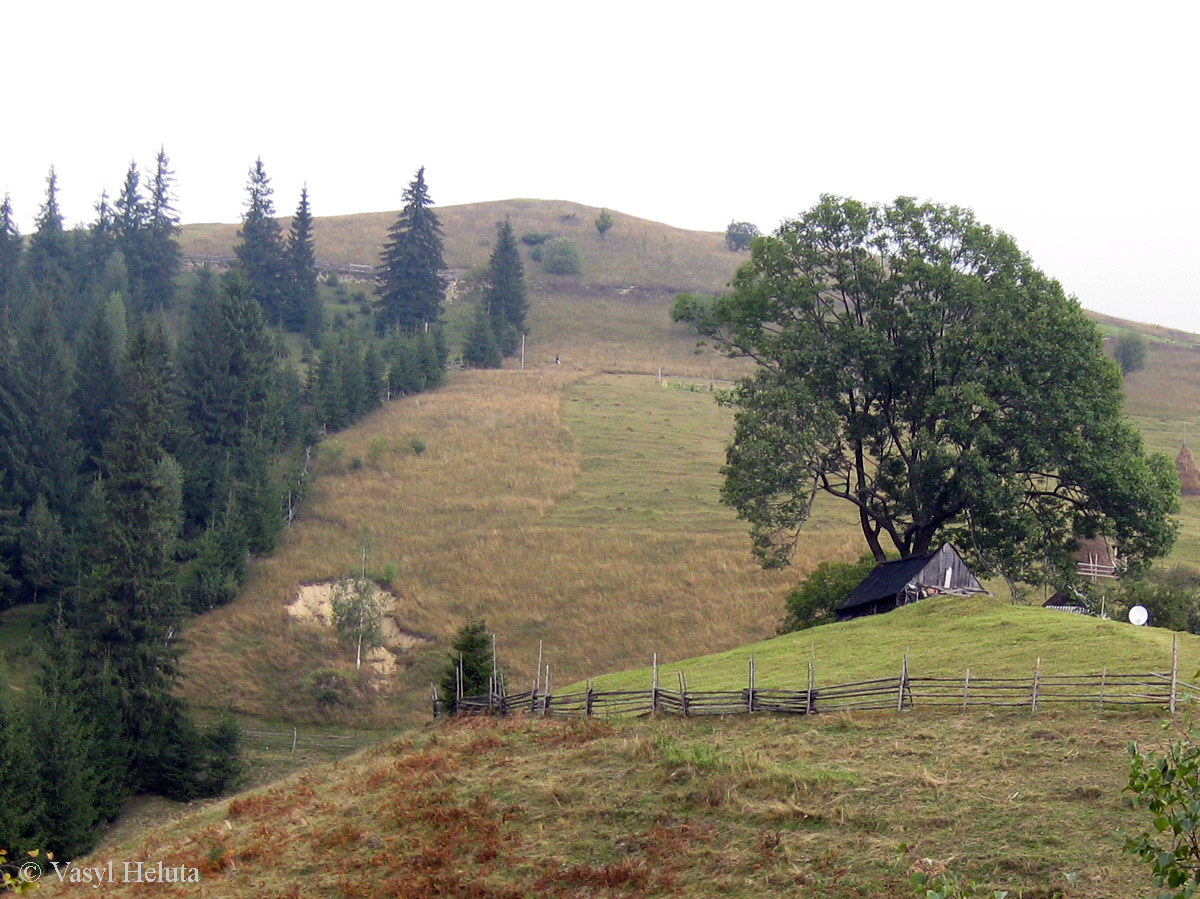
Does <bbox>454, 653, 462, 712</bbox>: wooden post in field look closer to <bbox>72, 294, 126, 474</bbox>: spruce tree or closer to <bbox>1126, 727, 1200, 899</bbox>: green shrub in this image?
<bbox>1126, 727, 1200, 899</bbox>: green shrub

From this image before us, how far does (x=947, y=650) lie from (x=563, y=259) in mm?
110539

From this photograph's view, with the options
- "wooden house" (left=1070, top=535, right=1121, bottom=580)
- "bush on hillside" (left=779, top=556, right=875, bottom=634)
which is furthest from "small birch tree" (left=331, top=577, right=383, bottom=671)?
"wooden house" (left=1070, top=535, right=1121, bottom=580)

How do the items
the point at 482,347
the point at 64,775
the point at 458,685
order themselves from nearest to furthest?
the point at 458,685 → the point at 64,775 → the point at 482,347

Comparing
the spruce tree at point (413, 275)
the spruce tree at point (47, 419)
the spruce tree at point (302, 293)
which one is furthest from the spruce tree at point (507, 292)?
the spruce tree at point (47, 419)

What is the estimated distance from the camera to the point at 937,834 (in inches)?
691

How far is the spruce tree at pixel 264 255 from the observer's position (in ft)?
346

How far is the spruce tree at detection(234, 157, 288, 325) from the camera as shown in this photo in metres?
105

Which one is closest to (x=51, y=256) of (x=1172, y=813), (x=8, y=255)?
(x=8, y=255)

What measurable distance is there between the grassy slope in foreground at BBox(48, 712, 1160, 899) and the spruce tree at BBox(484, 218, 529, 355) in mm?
84376

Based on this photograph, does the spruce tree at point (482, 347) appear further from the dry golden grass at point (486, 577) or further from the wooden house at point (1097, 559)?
the wooden house at point (1097, 559)

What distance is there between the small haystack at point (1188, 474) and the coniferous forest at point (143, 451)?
54488mm

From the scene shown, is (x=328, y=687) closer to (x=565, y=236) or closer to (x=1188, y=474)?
(x=1188, y=474)

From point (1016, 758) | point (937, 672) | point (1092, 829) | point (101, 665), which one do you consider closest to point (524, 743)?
point (937, 672)

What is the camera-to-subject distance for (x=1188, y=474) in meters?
75.6
